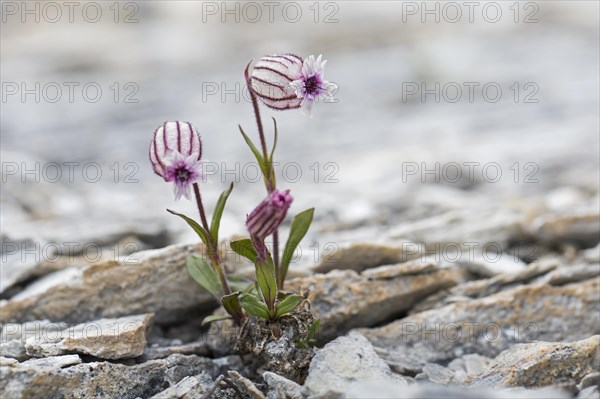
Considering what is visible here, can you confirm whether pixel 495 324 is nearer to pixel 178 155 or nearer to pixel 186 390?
pixel 186 390

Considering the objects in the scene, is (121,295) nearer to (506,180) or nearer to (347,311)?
(347,311)

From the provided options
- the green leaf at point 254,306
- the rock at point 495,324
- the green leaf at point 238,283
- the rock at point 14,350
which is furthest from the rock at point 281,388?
the rock at point 14,350

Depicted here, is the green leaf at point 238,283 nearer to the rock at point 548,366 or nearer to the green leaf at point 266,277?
the green leaf at point 266,277

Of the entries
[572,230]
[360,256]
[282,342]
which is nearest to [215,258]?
[282,342]

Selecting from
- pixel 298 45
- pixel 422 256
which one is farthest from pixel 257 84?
pixel 298 45

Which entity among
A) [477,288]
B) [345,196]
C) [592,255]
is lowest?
[477,288]

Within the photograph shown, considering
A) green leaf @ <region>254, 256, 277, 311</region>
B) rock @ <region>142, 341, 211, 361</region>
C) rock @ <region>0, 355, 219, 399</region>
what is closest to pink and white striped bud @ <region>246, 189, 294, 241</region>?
green leaf @ <region>254, 256, 277, 311</region>
